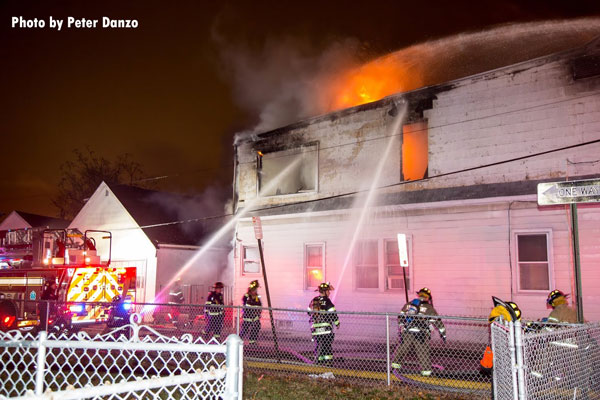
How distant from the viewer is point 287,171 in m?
16.7

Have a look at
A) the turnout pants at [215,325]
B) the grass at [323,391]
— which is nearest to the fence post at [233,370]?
the grass at [323,391]

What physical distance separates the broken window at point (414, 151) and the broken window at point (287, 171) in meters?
3.13

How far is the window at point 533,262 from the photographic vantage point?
38.9ft

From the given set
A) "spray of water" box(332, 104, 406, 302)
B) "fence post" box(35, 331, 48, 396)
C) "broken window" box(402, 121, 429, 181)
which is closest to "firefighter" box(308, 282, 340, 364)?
"spray of water" box(332, 104, 406, 302)

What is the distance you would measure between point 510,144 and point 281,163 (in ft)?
23.6

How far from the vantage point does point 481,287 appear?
1230 cm

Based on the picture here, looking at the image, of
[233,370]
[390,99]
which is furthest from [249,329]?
[233,370]

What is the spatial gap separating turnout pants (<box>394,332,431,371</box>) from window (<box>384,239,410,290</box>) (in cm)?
441

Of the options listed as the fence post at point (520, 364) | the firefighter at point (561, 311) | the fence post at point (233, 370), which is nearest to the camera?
the fence post at point (233, 370)

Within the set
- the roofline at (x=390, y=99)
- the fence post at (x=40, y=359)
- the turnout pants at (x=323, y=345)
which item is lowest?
the turnout pants at (x=323, y=345)

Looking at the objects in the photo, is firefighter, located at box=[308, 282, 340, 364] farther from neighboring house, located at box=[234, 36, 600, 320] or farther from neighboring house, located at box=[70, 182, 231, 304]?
neighboring house, located at box=[70, 182, 231, 304]

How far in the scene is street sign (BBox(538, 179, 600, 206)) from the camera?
6082mm

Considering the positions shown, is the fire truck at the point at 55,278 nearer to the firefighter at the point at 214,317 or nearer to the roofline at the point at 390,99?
the firefighter at the point at 214,317

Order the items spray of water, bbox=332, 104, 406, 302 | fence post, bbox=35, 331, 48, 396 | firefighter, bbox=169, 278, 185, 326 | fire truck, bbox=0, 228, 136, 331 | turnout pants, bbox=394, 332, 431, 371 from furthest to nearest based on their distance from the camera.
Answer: firefighter, bbox=169, 278, 185, 326 < spray of water, bbox=332, 104, 406, 302 < fire truck, bbox=0, 228, 136, 331 < turnout pants, bbox=394, 332, 431, 371 < fence post, bbox=35, 331, 48, 396
